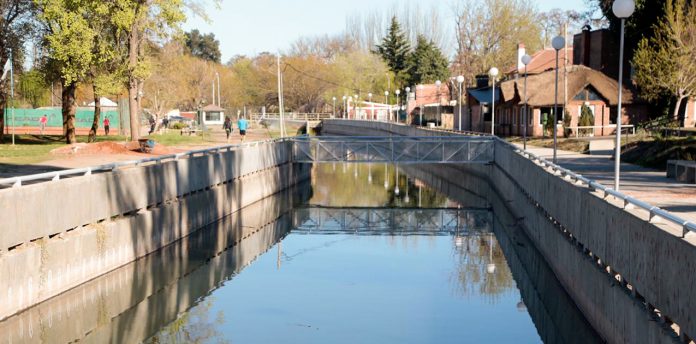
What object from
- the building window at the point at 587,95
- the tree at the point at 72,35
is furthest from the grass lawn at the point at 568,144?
the tree at the point at 72,35

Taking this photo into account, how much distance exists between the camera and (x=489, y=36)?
9675cm

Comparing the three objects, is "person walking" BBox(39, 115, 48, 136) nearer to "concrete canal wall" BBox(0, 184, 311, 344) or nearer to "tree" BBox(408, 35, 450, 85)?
"concrete canal wall" BBox(0, 184, 311, 344)

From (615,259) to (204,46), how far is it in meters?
181

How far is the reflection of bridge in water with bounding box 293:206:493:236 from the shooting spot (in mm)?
36000

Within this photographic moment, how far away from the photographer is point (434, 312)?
21.4 m

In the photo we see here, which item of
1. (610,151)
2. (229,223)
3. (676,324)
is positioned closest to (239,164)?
(229,223)

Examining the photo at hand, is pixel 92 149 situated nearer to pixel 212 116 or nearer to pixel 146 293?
pixel 146 293

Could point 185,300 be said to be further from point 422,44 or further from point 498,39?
point 422,44

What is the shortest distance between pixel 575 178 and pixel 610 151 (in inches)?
978

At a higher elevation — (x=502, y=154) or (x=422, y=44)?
(x=422, y=44)

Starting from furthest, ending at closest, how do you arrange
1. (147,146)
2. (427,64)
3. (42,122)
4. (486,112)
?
(427,64) < (486,112) < (42,122) < (147,146)

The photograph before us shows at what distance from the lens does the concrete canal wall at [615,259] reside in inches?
462

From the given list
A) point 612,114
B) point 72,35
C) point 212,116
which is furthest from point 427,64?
point 72,35

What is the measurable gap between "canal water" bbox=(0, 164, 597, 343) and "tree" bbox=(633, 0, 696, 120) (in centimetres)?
2095
